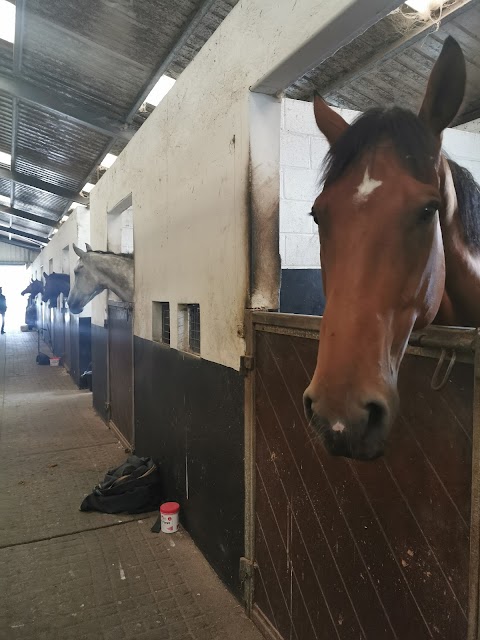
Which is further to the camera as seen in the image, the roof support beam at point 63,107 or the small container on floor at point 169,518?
the roof support beam at point 63,107

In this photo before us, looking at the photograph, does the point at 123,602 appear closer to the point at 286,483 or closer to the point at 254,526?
the point at 254,526

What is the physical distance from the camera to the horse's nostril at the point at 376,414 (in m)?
0.90

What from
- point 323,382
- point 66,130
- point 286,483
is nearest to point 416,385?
point 323,382

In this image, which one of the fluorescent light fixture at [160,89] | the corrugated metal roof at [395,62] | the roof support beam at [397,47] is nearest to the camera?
the roof support beam at [397,47]

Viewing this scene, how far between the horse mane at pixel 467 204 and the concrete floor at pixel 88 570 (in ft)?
6.85

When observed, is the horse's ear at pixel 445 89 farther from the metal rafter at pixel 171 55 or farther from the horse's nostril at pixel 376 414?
the metal rafter at pixel 171 55

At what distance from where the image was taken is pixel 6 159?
918 centimetres

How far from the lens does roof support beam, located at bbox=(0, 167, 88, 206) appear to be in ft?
31.7

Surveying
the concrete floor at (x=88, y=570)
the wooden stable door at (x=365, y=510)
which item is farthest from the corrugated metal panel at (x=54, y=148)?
the wooden stable door at (x=365, y=510)

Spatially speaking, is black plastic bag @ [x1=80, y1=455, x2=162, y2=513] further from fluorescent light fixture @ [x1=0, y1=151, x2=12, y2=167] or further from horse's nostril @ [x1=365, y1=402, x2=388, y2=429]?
fluorescent light fixture @ [x1=0, y1=151, x2=12, y2=167]

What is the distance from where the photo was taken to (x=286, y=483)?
1996 millimetres

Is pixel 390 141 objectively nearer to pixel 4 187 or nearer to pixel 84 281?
pixel 84 281

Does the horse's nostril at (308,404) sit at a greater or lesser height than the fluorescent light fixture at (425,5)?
lesser

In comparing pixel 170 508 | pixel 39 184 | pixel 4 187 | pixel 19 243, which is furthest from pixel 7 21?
pixel 19 243
